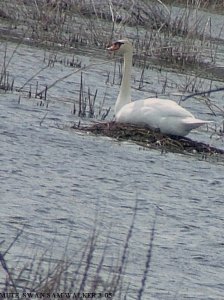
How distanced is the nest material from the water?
16 centimetres

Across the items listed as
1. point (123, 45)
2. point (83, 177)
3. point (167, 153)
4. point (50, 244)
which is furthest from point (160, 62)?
point (50, 244)

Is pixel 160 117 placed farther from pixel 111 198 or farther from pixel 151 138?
pixel 111 198

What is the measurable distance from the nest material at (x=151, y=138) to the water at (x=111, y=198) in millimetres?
160

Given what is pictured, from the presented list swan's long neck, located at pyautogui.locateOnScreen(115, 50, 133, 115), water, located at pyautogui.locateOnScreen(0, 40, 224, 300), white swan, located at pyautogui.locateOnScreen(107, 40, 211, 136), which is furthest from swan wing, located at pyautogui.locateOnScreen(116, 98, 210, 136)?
swan's long neck, located at pyautogui.locateOnScreen(115, 50, 133, 115)

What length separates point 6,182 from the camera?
29.1 ft

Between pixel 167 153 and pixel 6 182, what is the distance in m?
2.47

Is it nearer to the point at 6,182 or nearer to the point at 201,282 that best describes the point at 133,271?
the point at 201,282

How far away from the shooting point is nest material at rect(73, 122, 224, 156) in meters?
11.2

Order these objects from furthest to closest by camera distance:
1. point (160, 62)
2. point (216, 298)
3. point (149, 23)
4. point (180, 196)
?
point (149, 23) → point (160, 62) → point (180, 196) → point (216, 298)

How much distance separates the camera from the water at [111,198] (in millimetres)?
7176

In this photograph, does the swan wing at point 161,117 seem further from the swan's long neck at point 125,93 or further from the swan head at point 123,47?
the swan head at point 123,47

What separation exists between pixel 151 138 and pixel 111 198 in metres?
2.38

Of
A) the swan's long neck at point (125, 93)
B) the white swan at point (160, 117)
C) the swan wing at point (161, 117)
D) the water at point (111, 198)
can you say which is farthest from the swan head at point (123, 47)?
the swan wing at point (161, 117)

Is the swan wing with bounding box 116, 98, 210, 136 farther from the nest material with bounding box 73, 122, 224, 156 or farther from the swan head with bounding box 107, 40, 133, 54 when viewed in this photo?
the swan head with bounding box 107, 40, 133, 54
